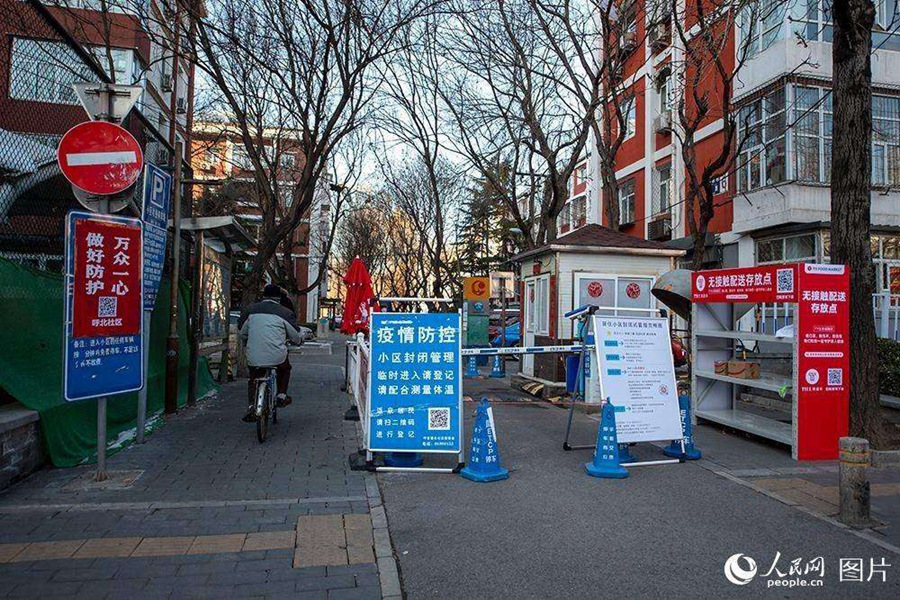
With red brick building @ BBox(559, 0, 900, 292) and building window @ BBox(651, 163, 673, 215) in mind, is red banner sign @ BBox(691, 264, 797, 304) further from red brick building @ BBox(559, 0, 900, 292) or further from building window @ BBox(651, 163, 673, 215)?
building window @ BBox(651, 163, 673, 215)

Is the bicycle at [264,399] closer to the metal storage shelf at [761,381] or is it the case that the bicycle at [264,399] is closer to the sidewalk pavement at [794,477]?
the sidewalk pavement at [794,477]

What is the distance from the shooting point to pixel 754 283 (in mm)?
7934

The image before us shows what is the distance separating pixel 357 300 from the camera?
12578mm

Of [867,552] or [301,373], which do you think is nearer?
[867,552]

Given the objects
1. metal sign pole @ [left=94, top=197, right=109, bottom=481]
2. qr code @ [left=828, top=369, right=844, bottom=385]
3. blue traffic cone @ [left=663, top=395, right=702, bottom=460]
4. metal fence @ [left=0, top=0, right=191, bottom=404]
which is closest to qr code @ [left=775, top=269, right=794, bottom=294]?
qr code @ [left=828, top=369, right=844, bottom=385]

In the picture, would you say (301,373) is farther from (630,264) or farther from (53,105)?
(53,105)

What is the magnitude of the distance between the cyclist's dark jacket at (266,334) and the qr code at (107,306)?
2147 millimetres

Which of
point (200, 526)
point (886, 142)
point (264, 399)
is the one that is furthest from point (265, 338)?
point (886, 142)

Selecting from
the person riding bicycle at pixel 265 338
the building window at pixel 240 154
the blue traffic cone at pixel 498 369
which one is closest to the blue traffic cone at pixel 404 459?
the person riding bicycle at pixel 265 338

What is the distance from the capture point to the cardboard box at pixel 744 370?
27.8ft

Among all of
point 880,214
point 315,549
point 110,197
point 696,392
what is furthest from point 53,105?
point 880,214

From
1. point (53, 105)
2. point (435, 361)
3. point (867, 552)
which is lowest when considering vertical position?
point (867, 552)

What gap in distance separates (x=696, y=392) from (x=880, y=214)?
11.0 meters

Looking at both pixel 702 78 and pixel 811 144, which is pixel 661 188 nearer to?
pixel 811 144
